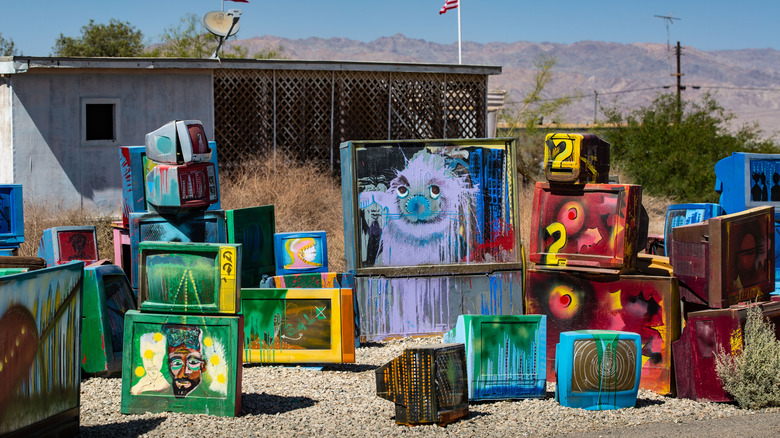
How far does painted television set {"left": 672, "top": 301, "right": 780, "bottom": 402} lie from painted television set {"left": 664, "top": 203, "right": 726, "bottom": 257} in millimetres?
3030

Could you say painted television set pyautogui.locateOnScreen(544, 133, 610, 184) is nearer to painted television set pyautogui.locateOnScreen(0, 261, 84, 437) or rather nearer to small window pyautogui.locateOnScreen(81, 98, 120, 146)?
painted television set pyautogui.locateOnScreen(0, 261, 84, 437)

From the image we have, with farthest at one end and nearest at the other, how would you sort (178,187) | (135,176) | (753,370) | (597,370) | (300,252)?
(300,252) < (135,176) < (178,187) < (753,370) < (597,370)

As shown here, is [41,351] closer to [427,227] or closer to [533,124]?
[427,227]

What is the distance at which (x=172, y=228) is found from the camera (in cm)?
798

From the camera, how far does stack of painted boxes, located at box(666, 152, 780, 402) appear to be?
6398 millimetres

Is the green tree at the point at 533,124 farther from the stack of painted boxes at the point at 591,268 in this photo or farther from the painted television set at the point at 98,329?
the painted television set at the point at 98,329

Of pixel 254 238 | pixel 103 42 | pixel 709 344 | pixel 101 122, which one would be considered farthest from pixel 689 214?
pixel 103 42

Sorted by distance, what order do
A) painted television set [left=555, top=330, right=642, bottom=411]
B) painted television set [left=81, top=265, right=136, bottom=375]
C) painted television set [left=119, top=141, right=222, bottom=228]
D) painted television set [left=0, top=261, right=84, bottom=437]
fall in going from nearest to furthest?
painted television set [left=0, top=261, right=84, bottom=437], painted television set [left=555, top=330, right=642, bottom=411], painted television set [left=81, top=265, right=136, bottom=375], painted television set [left=119, top=141, right=222, bottom=228]

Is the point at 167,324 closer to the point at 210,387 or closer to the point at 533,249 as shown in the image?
the point at 210,387

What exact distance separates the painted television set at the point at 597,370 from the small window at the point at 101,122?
1108 centimetres

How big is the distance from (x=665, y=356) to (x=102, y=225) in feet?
33.4

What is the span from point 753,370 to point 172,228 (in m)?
5.24

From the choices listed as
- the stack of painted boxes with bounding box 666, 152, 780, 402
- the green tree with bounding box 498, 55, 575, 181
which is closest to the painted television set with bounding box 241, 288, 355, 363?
the stack of painted boxes with bounding box 666, 152, 780, 402

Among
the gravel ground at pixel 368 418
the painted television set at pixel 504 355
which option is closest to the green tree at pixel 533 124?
the painted television set at pixel 504 355
